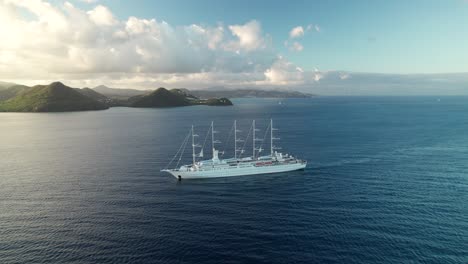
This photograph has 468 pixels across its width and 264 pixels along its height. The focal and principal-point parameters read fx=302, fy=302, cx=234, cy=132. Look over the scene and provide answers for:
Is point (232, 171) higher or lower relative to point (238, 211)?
higher

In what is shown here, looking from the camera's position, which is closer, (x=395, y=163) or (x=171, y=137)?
(x=395, y=163)

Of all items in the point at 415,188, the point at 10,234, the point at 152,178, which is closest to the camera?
the point at 10,234

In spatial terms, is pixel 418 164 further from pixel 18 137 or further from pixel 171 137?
pixel 18 137

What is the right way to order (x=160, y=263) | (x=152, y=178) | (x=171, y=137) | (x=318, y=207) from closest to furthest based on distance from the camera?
(x=160, y=263) < (x=318, y=207) < (x=152, y=178) < (x=171, y=137)

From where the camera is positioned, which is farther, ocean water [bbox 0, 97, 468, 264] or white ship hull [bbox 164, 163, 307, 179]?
white ship hull [bbox 164, 163, 307, 179]

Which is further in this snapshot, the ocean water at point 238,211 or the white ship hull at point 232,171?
the white ship hull at point 232,171

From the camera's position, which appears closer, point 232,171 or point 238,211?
point 238,211

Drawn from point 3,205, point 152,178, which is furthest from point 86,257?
point 152,178

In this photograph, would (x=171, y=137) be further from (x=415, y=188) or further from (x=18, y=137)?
(x=415, y=188)
